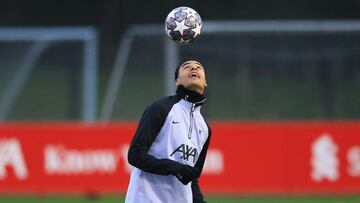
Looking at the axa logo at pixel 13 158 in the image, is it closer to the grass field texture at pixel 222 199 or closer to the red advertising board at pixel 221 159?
the red advertising board at pixel 221 159

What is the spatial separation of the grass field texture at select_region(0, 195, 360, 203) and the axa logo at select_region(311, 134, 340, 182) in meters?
0.46

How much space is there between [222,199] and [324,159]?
2002 mm

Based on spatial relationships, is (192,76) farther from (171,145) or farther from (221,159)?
(221,159)

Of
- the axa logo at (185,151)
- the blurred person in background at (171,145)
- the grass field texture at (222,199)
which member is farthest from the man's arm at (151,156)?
the grass field texture at (222,199)

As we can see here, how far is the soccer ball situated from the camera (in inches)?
316

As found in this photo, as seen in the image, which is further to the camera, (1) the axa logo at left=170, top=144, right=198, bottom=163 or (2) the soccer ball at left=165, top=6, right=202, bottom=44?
(2) the soccer ball at left=165, top=6, right=202, bottom=44

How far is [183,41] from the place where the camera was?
26.5ft

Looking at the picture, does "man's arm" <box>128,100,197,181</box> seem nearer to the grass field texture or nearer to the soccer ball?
the soccer ball

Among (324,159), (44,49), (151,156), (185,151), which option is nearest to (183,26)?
(185,151)

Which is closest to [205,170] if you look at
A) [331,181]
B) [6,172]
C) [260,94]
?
→ [331,181]

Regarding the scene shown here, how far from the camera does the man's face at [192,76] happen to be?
23.2 ft

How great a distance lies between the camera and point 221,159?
16.5 m

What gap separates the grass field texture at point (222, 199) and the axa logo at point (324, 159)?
0.46 m

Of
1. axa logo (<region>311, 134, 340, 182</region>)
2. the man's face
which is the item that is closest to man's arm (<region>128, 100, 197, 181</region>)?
the man's face
